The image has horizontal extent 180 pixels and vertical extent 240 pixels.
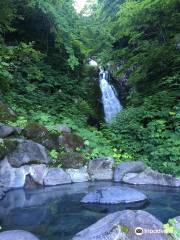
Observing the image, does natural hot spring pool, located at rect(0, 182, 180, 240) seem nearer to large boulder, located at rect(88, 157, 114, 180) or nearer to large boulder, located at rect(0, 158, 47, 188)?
large boulder, located at rect(0, 158, 47, 188)

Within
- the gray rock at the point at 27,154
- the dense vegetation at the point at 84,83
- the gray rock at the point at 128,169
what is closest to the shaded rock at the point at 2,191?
the gray rock at the point at 27,154

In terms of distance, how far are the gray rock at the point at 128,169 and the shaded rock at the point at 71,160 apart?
1037 millimetres

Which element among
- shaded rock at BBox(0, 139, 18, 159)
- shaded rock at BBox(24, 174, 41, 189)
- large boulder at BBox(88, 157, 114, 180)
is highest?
shaded rock at BBox(0, 139, 18, 159)

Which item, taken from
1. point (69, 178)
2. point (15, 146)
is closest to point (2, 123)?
point (15, 146)

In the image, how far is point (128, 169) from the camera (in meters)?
9.12

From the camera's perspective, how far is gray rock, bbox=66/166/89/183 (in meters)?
9.07

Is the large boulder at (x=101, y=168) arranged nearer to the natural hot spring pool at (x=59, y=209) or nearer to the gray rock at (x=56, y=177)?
the natural hot spring pool at (x=59, y=209)

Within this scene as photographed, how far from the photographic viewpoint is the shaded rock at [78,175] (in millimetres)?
→ 9070

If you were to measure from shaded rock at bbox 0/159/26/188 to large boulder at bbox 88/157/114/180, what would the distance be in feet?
6.28

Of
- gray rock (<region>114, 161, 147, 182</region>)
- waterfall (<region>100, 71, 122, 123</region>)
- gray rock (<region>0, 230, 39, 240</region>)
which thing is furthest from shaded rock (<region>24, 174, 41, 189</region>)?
waterfall (<region>100, 71, 122, 123</region>)

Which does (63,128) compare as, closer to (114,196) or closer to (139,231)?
(114,196)

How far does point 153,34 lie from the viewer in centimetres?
1448

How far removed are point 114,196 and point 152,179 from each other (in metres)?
2.28

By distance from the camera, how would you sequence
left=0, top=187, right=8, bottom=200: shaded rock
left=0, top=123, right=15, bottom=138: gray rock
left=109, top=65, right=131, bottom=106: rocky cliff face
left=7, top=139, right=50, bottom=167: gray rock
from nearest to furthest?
left=0, top=187, right=8, bottom=200: shaded rock < left=7, top=139, right=50, bottom=167: gray rock < left=0, top=123, right=15, bottom=138: gray rock < left=109, top=65, right=131, bottom=106: rocky cliff face
